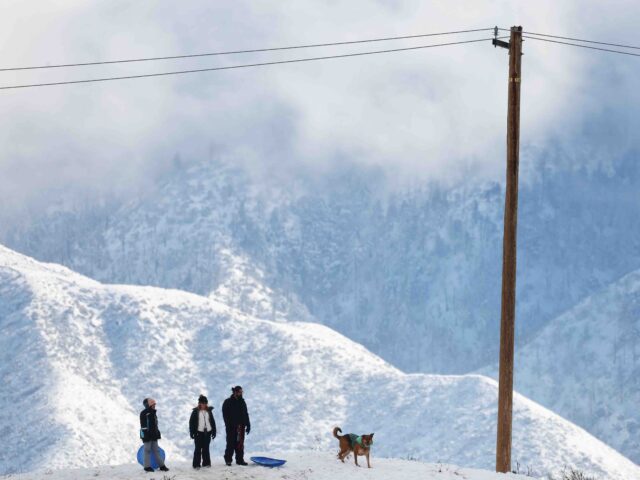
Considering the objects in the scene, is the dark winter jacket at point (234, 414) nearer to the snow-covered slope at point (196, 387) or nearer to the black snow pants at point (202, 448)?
the black snow pants at point (202, 448)

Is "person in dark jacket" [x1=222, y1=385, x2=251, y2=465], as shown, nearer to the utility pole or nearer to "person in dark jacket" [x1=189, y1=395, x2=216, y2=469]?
"person in dark jacket" [x1=189, y1=395, x2=216, y2=469]

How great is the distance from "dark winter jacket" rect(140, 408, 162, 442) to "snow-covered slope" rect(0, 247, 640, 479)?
7548 cm

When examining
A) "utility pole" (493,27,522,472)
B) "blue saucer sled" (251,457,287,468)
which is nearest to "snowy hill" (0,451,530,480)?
"blue saucer sled" (251,457,287,468)

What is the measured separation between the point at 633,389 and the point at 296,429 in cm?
9527

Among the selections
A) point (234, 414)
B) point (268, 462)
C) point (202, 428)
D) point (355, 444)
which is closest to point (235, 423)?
point (234, 414)

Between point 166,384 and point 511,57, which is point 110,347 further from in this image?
point 511,57

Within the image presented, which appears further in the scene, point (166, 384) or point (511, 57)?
point (166, 384)

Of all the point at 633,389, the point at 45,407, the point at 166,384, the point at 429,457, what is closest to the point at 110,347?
the point at 166,384

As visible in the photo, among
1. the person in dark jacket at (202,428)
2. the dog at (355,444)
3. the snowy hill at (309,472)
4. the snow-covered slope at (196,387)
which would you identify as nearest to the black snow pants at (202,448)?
the person in dark jacket at (202,428)

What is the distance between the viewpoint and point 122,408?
11900 centimetres

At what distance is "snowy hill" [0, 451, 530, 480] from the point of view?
A: 86.8ft

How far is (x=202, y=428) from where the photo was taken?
88.9 ft

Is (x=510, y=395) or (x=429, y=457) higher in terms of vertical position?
(x=510, y=395)

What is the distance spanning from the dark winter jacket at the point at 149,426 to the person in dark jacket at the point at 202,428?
33.2 inches
